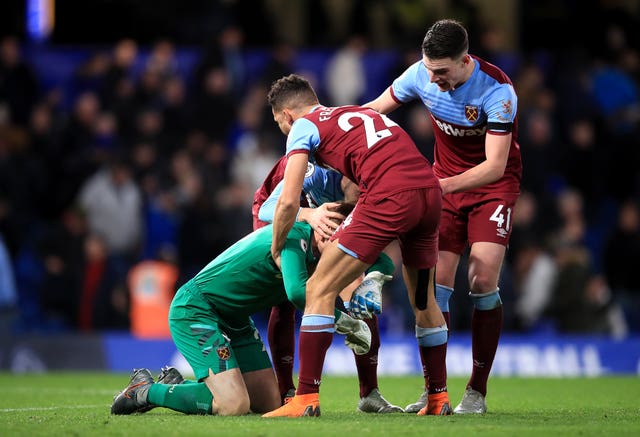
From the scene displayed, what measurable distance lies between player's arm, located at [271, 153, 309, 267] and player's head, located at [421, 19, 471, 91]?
127 cm

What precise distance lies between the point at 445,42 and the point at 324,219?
1466 mm

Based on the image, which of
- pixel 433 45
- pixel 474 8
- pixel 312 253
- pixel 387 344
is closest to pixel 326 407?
pixel 312 253

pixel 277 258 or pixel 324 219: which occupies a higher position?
pixel 324 219

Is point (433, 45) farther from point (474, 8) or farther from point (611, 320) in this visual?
point (474, 8)

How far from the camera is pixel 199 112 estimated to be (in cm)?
1698

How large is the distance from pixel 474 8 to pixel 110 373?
25.6ft

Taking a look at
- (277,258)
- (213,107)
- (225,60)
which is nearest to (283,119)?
(277,258)

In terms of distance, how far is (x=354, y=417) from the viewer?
749 cm

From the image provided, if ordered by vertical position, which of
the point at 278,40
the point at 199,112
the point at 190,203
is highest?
the point at 278,40

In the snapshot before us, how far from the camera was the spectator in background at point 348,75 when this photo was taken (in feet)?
56.9

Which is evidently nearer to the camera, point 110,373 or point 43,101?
point 110,373

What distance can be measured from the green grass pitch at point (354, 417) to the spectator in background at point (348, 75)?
21.0ft

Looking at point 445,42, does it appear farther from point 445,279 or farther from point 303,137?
point 445,279

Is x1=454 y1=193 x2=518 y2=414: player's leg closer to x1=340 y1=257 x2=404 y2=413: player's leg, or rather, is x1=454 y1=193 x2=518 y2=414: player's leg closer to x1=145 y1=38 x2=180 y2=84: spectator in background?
x1=340 y1=257 x2=404 y2=413: player's leg
